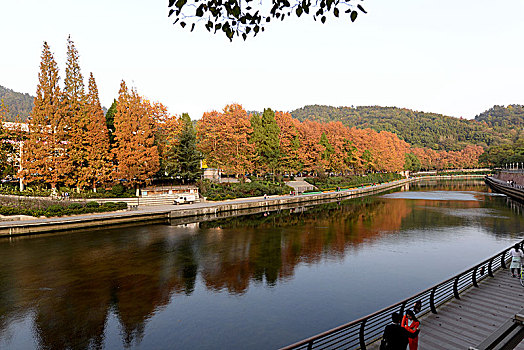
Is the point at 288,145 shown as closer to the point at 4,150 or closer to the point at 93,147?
the point at 93,147

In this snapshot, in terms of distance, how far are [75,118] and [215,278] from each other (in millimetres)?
30518

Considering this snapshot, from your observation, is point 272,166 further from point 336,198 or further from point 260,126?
point 336,198

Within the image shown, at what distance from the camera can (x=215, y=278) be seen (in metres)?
16.6

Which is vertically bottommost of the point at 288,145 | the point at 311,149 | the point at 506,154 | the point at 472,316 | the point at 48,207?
the point at 472,316

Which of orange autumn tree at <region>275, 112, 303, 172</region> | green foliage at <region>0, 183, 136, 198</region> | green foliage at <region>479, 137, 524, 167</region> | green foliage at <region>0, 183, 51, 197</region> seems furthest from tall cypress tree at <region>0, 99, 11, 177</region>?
green foliage at <region>479, 137, 524, 167</region>

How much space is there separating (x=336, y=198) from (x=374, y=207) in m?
Answer: 11.3

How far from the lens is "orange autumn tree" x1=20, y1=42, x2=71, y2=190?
34938 mm

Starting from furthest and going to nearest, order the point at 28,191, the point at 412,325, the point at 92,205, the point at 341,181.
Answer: the point at 341,181 → the point at 28,191 → the point at 92,205 → the point at 412,325

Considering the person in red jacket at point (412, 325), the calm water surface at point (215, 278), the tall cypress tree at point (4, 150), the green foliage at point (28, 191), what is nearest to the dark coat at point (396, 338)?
the person in red jacket at point (412, 325)

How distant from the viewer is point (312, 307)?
13.1 metres

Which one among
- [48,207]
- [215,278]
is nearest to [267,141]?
[48,207]

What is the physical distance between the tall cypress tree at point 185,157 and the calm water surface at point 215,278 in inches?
611

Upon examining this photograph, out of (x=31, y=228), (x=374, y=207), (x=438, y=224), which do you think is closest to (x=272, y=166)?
(x=374, y=207)

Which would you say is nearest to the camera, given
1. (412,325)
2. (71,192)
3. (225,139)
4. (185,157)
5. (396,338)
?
(396,338)
